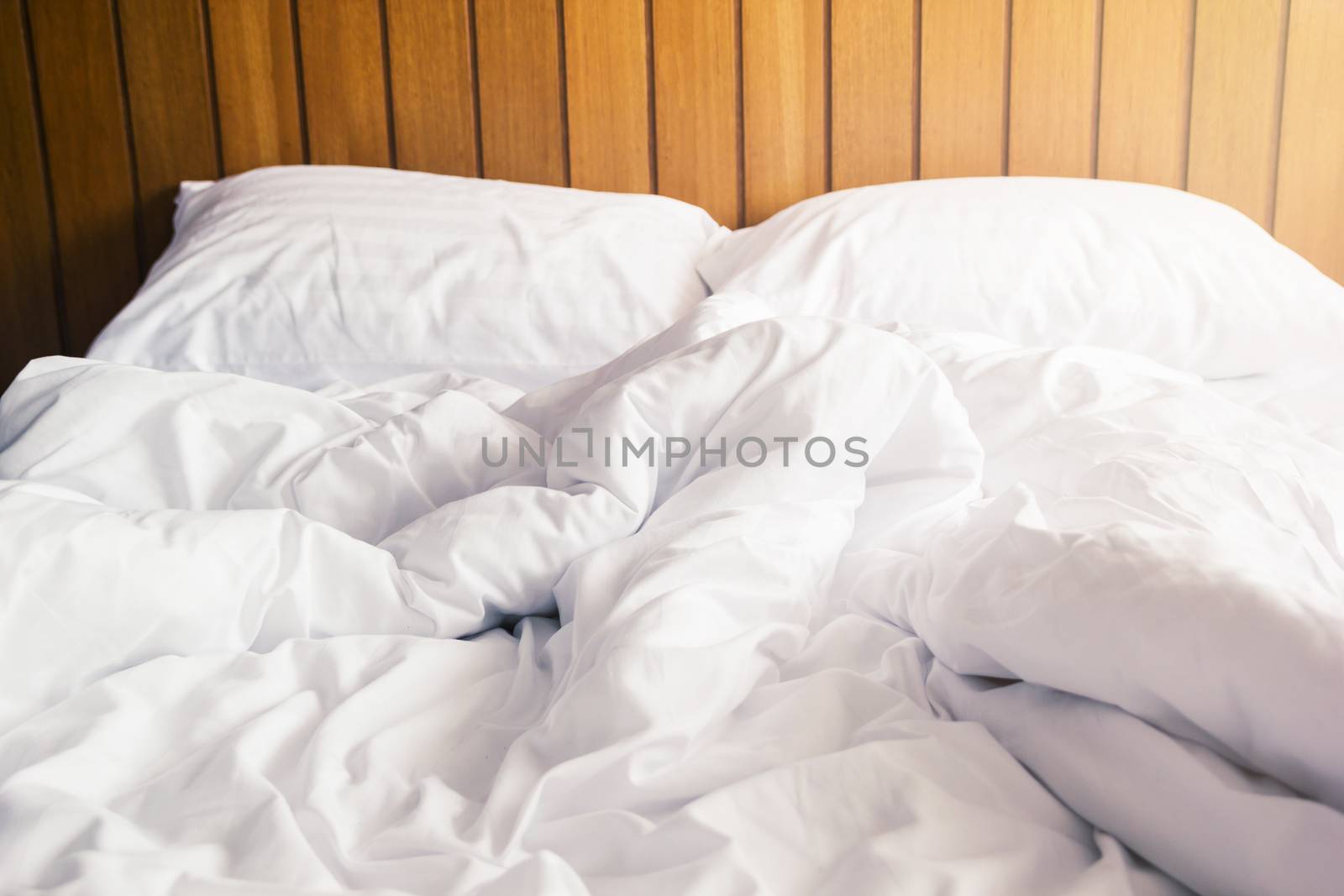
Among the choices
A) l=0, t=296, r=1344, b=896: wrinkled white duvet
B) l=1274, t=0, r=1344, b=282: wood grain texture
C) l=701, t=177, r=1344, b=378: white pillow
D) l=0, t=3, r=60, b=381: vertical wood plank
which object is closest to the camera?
l=0, t=296, r=1344, b=896: wrinkled white duvet

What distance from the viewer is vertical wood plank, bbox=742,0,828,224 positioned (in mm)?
1548

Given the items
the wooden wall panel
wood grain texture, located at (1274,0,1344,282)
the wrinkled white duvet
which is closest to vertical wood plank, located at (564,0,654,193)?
the wooden wall panel

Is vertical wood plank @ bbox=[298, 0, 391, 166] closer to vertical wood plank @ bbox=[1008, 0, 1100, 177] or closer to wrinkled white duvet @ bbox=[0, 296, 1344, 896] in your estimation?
wrinkled white duvet @ bbox=[0, 296, 1344, 896]

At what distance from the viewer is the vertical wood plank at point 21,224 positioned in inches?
63.6

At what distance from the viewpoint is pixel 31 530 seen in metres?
0.57

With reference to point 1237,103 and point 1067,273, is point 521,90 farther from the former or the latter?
point 1237,103

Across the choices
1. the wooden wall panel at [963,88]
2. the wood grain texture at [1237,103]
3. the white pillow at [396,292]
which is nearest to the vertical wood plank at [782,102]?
the wooden wall panel at [963,88]

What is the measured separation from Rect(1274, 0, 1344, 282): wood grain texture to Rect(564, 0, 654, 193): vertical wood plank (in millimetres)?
1026

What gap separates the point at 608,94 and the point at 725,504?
1.14 metres

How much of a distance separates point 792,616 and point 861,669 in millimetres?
54

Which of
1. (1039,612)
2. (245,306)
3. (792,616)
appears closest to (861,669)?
(792,616)

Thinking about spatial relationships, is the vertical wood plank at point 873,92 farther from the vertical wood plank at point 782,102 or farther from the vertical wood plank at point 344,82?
the vertical wood plank at point 344,82

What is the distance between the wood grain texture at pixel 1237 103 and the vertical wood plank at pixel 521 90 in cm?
103

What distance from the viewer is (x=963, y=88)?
1560 mm
